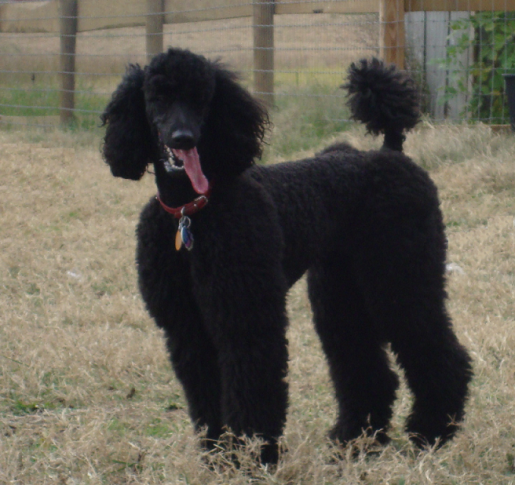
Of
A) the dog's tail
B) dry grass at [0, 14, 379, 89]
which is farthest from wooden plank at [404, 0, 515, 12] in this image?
the dog's tail

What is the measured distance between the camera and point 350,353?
3.34 m

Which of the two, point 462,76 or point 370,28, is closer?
point 462,76

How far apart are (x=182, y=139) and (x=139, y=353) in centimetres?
190

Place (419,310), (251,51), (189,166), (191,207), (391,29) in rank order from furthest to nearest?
(251,51) → (391,29) → (419,310) → (191,207) → (189,166)

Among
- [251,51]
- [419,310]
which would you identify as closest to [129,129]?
[419,310]

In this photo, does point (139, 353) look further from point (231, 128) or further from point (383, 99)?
point (383, 99)

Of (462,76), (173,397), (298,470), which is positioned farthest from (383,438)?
(462,76)

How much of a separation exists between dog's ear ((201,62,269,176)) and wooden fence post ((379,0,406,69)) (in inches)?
187

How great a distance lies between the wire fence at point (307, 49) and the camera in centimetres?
757

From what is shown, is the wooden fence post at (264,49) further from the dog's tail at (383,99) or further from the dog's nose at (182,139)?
the dog's nose at (182,139)

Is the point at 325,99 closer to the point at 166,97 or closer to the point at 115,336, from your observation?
the point at 115,336

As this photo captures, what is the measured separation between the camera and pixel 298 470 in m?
2.75

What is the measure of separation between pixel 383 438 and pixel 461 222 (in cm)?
321

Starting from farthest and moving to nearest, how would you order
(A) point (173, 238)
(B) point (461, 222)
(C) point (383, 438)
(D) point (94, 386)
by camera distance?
(B) point (461, 222) → (D) point (94, 386) → (C) point (383, 438) → (A) point (173, 238)
